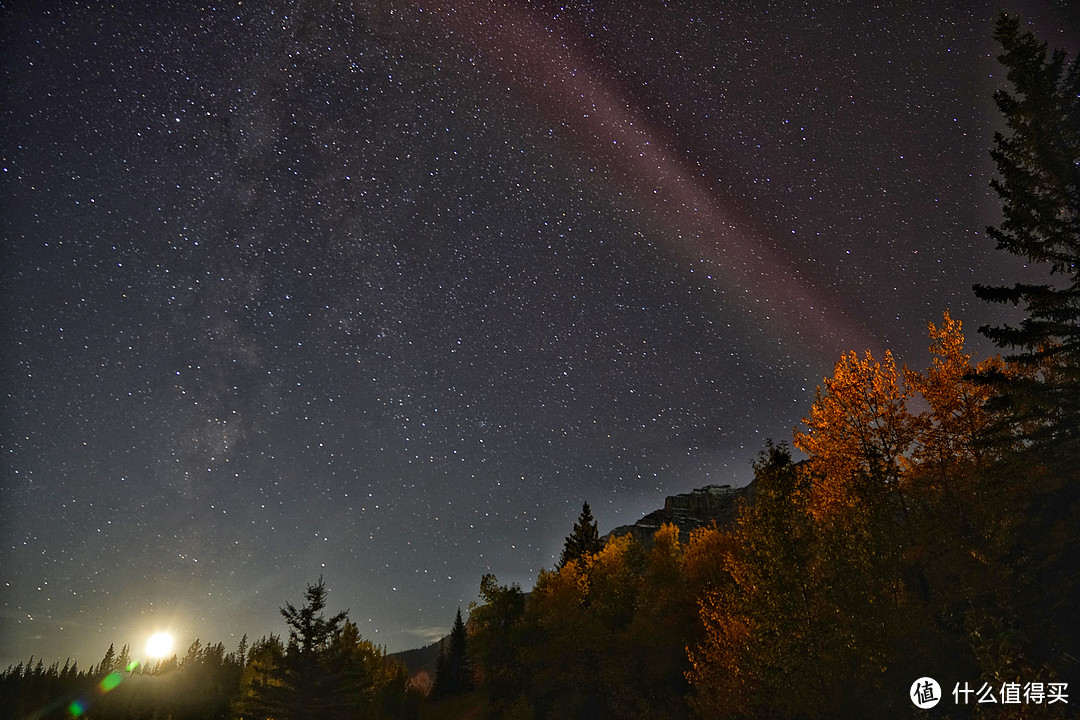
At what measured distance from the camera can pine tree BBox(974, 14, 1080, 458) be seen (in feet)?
62.8

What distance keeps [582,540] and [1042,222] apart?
190ft

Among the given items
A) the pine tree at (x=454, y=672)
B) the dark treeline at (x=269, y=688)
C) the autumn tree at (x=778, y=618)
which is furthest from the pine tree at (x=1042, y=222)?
the pine tree at (x=454, y=672)

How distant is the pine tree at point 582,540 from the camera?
6731 centimetres

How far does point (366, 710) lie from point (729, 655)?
45355mm

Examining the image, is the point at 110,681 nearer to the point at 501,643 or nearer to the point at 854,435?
the point at 501,643

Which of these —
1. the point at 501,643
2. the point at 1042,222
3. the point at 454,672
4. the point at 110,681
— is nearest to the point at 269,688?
the point at 501,643

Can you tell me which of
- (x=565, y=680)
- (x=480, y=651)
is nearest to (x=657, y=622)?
(x=565, y=680)

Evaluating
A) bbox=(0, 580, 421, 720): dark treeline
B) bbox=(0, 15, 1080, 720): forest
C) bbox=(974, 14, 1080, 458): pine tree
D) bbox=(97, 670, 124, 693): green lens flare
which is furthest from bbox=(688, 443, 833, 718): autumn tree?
bbox=(97, 670, 124, 693): green lens flare

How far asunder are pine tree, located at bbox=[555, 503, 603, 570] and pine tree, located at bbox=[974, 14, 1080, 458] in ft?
173

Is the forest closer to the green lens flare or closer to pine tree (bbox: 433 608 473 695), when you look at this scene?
pine tree (bbox: 433 608 473 695)

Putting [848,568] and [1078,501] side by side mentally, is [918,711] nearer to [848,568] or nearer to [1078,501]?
[848,568]

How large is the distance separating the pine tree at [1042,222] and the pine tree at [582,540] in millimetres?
52813

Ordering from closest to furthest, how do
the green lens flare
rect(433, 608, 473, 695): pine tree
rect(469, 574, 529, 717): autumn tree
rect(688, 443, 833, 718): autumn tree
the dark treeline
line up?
rect(688, 443, 833, 718): autumn tree, the dark treeline, rect(469, 574, 529, 717): autumn tree, rect(433, 608, 473, 695): pine tree, the green lens flare

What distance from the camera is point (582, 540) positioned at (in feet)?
225
